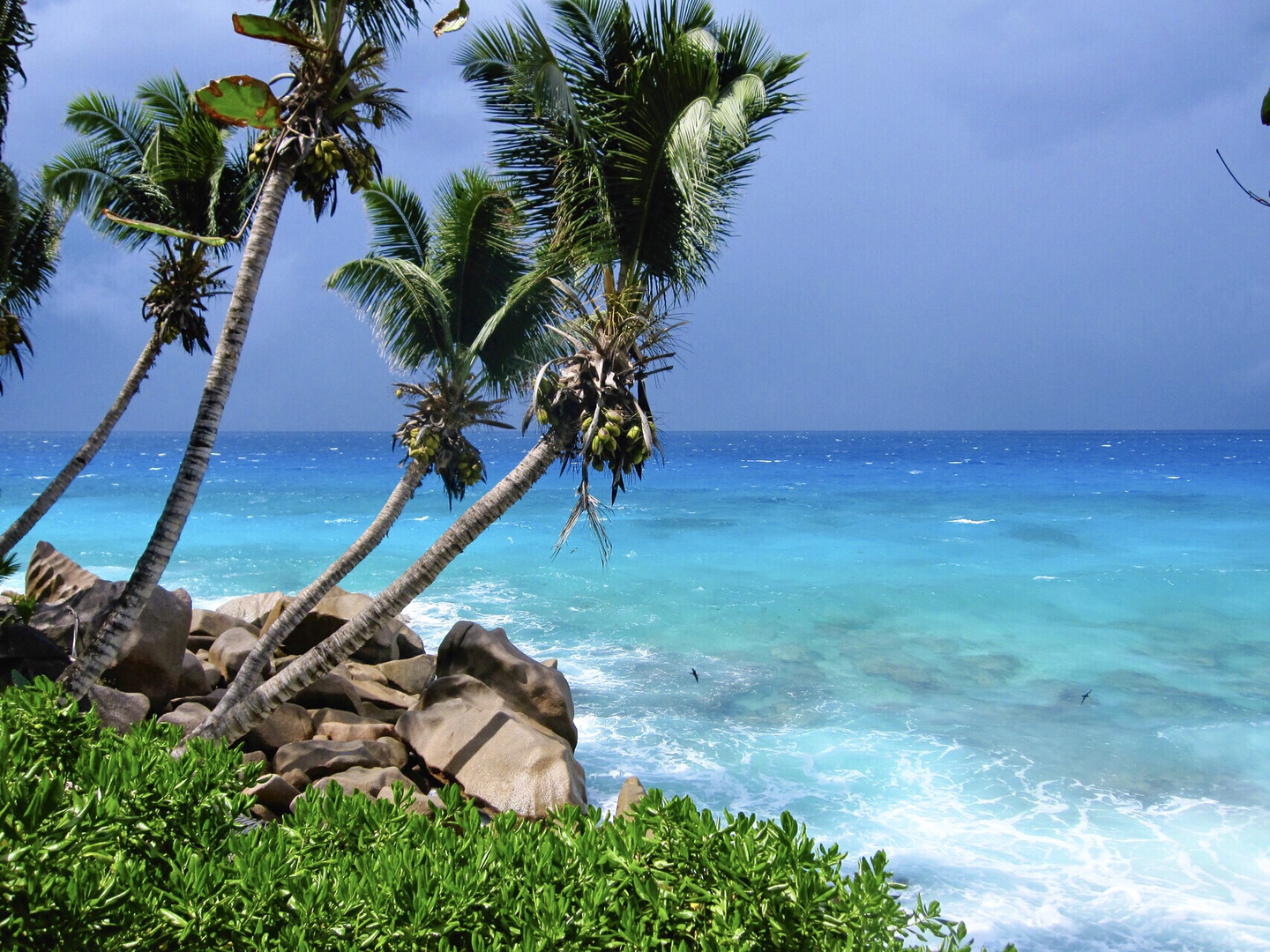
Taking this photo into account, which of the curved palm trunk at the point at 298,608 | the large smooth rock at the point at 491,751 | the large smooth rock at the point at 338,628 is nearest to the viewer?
the large smooth rock at the point at 491,751

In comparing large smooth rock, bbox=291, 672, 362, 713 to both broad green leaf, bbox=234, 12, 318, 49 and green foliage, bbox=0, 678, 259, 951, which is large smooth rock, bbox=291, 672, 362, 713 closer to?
green foliage, bbox=0, 678, 259, 951

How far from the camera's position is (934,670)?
15242 mm

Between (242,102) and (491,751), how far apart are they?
665cm

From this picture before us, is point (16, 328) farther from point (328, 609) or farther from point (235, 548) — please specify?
point (235, 548)

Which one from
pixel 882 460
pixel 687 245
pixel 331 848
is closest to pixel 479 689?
pixel 687 245

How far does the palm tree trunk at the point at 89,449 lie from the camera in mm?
10711

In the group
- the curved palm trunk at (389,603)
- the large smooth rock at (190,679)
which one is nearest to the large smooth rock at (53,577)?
the large smooth rock at (190,679)

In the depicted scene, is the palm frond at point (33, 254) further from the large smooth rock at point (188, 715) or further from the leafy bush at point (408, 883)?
the leafy bush at point (408, 883)

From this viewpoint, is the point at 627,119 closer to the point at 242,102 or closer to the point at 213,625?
the point at 242,102

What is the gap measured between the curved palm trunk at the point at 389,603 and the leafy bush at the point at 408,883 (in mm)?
4284

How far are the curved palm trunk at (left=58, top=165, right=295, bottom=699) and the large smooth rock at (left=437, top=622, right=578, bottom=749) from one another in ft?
12.2

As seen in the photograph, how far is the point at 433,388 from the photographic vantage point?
10.1m

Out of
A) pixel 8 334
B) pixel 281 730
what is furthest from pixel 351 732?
pixel 8 334

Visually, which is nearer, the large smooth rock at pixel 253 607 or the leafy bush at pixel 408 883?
the leafy bush at pixel 408 883
